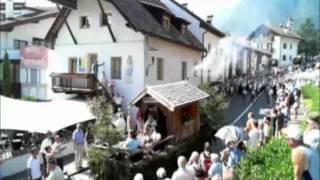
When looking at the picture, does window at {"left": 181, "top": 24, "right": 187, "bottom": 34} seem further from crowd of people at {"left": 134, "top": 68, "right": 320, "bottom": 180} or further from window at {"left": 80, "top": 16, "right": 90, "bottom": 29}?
window at {"left": 80, "top": 16, "right": 90, "bottom": 29}

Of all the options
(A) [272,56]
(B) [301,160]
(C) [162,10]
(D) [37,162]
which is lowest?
(D) [37,162]

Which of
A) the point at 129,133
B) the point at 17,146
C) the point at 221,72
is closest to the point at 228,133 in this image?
the point at 129,133

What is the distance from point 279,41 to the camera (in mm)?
2682

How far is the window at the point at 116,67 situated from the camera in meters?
4.64


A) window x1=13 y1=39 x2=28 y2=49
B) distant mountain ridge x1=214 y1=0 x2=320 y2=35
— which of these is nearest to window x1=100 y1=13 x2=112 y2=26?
distant mountain ridge x1=214 y1=0 x2=320 y2=35

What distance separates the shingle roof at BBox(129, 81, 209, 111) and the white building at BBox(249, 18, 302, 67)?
4.47ft

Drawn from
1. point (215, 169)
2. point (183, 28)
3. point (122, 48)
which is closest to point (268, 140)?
point (215, 169)

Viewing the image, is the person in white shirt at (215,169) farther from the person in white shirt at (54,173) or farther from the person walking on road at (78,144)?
the person walking on road at (78,144)

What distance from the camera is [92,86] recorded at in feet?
15.0

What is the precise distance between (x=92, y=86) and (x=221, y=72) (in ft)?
3.33

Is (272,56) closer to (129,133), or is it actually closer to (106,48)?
(129,133)

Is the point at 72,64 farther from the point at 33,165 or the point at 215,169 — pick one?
the point at 215,169

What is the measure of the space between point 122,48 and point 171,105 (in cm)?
87

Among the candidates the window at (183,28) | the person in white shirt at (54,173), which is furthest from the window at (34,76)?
the window at (183,28)
